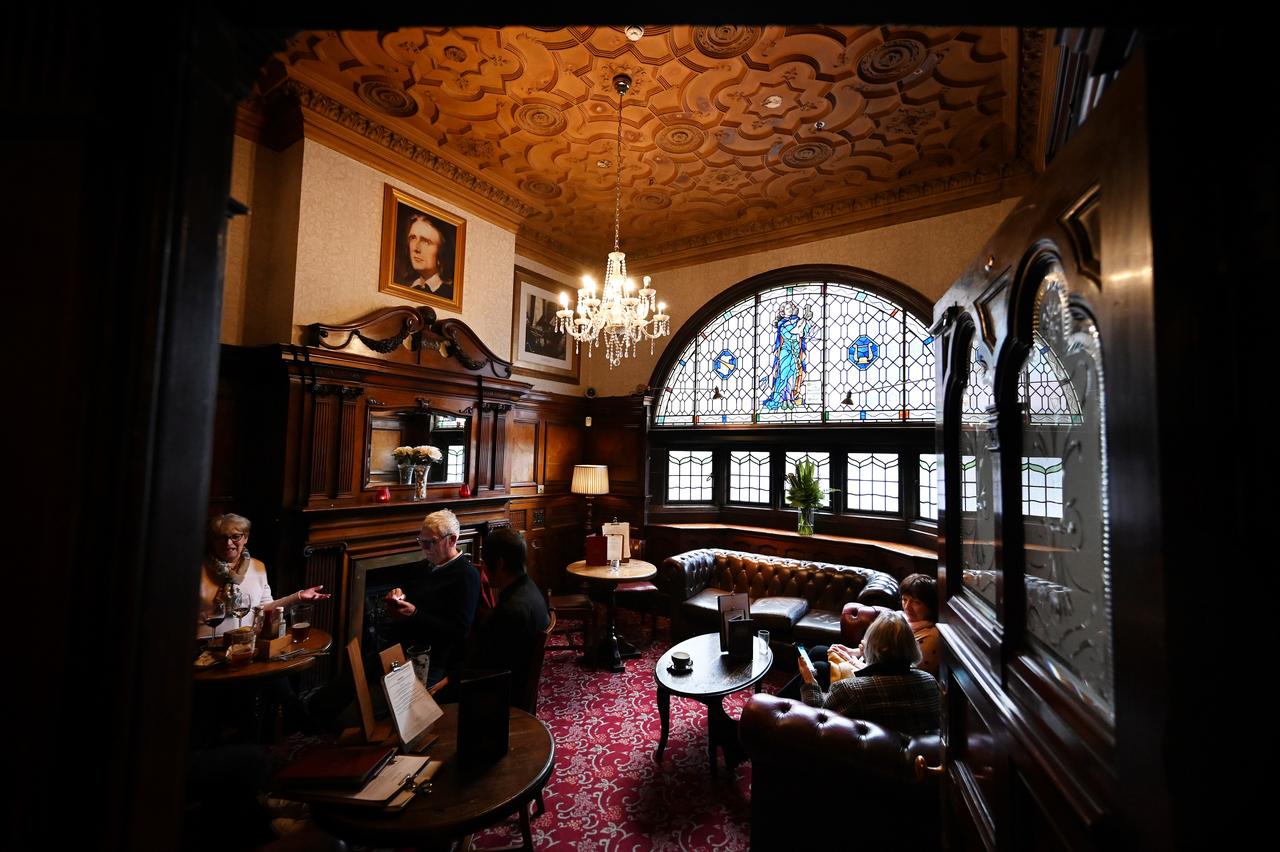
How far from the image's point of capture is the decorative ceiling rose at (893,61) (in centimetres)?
337

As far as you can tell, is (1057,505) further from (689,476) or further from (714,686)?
(689,476)

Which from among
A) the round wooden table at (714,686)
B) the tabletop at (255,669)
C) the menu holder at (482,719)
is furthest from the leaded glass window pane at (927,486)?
the tabletop at (255,669)

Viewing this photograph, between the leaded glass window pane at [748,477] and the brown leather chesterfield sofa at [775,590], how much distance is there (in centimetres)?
99

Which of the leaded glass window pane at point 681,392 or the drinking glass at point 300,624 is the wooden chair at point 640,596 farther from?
the drinking glass at point 300,624

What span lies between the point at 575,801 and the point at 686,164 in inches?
204

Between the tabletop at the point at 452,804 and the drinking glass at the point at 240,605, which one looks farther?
the drinking glass at the point at 240,605

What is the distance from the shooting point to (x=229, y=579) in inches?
113

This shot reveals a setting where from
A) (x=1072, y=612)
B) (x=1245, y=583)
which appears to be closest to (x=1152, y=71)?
(x=1245, y=583)

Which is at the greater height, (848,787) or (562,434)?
(562,434)

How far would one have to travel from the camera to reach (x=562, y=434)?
22.4ft

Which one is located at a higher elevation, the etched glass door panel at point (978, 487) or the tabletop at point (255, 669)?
the etched glass door panel at point (978, 487)

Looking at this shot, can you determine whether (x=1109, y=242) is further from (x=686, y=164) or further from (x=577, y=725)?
(x=686, y=164)

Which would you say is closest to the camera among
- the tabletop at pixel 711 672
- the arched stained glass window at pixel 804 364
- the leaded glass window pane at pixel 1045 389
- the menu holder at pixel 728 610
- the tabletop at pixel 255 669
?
the leaded glass window pane at pixel 1045 389

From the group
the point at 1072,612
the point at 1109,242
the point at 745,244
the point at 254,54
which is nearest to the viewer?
the point at 1109,242
